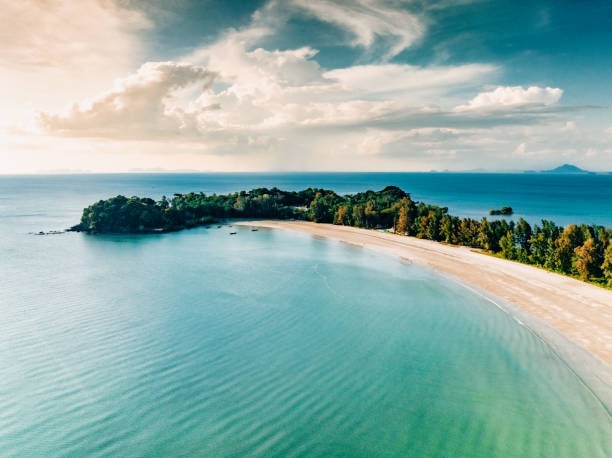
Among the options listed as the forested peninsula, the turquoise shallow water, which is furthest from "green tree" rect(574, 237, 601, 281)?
the turquoise shallow water

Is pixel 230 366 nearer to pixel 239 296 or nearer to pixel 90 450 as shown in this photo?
pixel 90 450

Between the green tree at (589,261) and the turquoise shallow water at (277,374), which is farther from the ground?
the green tree at (589,261)

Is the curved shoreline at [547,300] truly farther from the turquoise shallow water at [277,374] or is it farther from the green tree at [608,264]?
the green tree at [608,264]

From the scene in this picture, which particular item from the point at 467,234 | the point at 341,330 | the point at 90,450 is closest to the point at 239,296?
the point at 341,330

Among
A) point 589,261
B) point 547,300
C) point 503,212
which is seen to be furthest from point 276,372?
point 503,212

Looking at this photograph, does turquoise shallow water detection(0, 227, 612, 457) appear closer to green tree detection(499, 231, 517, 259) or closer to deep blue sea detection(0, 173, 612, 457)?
deep blue sea detection(0, 173, 612, 457)

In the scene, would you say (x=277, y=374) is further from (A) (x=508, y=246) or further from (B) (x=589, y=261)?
(A) (x=508, y=246)

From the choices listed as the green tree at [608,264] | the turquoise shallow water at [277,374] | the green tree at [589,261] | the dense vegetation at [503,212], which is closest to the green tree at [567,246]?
the green tree at [589,261]

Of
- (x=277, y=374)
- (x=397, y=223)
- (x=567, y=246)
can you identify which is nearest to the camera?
(x=277, y=374)
